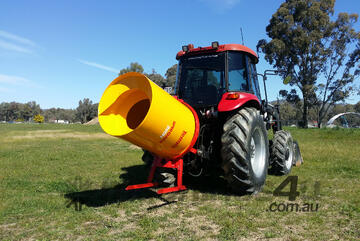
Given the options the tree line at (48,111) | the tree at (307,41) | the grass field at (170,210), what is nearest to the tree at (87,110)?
the tree line at (48,111)

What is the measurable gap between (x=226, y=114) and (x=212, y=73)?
988 mm

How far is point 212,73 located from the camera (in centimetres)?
561

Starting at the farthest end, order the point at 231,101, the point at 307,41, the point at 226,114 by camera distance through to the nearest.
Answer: the point at 307,41, the point at 226,114, the point at 231,101

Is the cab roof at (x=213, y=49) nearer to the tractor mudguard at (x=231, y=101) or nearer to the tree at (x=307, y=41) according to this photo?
the tractor mudguard at (x=231, y=101)

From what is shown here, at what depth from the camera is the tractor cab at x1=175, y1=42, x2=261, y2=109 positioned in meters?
5.41

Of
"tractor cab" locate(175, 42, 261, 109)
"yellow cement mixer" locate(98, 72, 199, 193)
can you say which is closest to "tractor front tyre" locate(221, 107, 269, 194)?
"yellow cement mixer" locate(98, 72, 199, 193)

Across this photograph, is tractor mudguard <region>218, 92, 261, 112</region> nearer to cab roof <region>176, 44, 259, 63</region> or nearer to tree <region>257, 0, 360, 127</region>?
cab roof <region>176, 44, 259, 63</region>

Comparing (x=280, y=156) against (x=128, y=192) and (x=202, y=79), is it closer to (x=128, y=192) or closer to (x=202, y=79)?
(x=202, y=79)

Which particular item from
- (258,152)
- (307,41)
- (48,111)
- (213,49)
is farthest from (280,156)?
(48,111)

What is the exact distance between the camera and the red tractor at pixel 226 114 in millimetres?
4523

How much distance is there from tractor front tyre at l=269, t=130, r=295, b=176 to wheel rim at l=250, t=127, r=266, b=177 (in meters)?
1.43

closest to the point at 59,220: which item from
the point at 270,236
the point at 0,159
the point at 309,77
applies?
the point at 270,236

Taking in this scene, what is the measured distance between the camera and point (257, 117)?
5.04 meters

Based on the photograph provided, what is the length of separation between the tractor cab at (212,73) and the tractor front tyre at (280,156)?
1714 mm
